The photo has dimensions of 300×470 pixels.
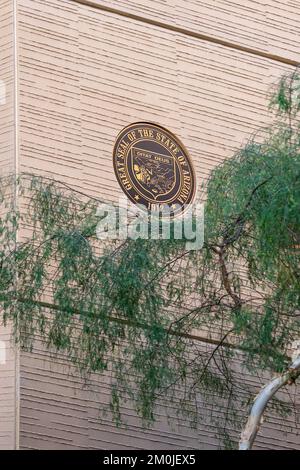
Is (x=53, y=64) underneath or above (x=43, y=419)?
above

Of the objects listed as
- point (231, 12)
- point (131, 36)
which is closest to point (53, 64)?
point (131, 36)

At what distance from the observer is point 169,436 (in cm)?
1639

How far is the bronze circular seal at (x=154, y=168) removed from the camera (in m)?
17.1

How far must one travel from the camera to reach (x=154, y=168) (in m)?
17.4

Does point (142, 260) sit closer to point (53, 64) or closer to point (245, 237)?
point (245, 237)

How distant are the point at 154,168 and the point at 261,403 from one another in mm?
5211

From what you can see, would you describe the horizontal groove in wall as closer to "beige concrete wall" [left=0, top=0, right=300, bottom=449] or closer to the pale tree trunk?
"beige concrete wall" [left=0, top=0, right=300, bottom=449]

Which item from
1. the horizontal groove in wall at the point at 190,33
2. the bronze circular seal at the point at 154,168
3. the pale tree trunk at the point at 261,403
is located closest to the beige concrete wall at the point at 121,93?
the horizontal groove in wall at the point at 190,33

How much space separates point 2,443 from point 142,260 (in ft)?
9.54

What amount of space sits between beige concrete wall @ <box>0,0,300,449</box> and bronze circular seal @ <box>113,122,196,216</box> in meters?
0.13

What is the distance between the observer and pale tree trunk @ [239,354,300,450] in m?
12.7

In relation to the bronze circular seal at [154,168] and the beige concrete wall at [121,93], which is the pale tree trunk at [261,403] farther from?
the bronze circular seal at [154,168]

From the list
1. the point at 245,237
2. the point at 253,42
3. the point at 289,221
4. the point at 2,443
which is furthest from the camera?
the point at 253,42

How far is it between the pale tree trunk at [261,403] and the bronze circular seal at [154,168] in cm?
440
